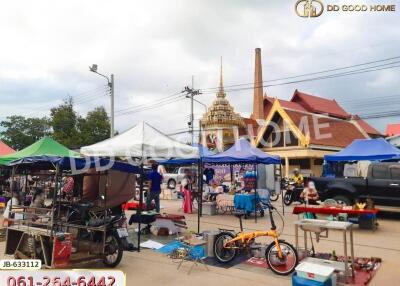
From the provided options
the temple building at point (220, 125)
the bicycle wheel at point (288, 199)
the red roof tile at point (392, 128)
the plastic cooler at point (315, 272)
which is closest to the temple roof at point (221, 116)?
the temple building at point (220, 125)

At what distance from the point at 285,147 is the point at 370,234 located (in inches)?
764

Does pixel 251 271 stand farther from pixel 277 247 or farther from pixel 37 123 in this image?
pixel 37 123

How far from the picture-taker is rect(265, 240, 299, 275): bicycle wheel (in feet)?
20.5

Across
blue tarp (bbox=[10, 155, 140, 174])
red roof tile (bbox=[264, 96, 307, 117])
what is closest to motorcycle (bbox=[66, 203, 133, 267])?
blue tarp (bbox=[10, 155, 140, 174])

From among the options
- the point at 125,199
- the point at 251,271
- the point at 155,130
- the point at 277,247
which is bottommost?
the point at 251,271

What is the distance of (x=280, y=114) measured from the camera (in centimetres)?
2978

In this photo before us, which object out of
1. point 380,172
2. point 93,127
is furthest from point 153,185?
point 93,127

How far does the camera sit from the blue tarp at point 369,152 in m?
13.8

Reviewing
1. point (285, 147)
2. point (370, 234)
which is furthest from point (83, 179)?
point (285, 147)

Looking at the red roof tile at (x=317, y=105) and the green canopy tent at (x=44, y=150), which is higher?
the red roof tile at (x=317, y=105)

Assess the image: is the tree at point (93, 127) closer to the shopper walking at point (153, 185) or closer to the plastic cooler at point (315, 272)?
the shopper walking at point (153, 185)

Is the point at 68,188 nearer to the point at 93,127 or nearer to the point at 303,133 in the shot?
the point at 303,133

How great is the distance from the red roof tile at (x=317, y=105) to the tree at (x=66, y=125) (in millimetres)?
21807

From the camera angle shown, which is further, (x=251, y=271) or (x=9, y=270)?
(x=251, y=271)
